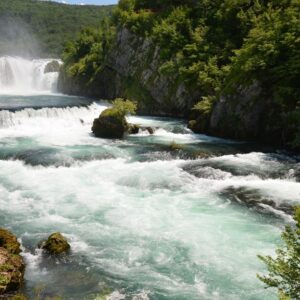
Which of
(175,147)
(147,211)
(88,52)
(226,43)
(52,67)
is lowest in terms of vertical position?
(147,211)

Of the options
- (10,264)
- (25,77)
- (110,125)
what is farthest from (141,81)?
(10,264)

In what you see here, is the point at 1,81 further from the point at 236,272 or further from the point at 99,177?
the point at 236,272

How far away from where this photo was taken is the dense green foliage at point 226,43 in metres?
27.3

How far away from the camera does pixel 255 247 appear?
45.8 ft

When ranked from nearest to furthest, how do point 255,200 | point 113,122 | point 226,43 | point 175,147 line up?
1. point 255,200
2. point 175,147
3. point 113,122
4. point 226,43

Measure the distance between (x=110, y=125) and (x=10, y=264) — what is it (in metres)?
19.5

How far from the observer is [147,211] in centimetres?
1705

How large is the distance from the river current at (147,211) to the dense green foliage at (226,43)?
14.2ft

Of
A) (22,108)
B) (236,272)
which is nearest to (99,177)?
(236,272)

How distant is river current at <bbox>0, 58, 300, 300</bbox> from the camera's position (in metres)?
11.9

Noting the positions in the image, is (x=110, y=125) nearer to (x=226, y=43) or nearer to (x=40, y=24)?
(x=226, y=43)

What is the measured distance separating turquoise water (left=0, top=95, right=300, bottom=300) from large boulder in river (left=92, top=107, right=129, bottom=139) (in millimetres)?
1170

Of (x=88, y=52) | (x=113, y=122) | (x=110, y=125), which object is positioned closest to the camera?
(x=110, y=125)

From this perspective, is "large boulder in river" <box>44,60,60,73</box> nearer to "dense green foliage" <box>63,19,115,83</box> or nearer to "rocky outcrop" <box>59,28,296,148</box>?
"dense green foliage" <box>63,19,115,83</box>
